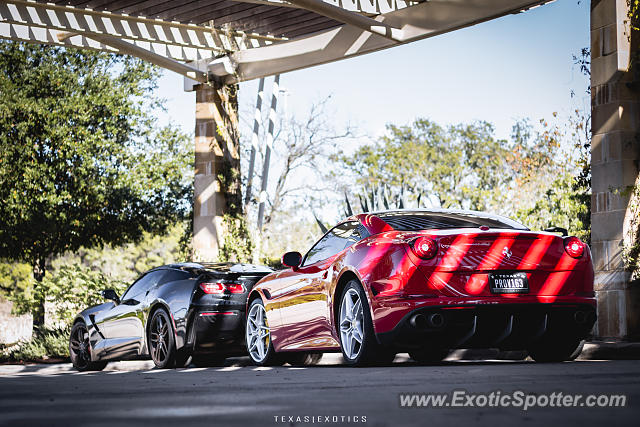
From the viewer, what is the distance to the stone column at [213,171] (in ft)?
64.0

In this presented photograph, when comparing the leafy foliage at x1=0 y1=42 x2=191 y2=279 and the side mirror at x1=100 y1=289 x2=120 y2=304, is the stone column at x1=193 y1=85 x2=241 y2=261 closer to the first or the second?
the leafy foliage at x1=0 y1=42 x2=191 y2=279

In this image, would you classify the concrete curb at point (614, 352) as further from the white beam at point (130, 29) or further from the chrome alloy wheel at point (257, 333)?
the white beam at point (130, 29)

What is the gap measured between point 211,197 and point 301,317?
10524mm

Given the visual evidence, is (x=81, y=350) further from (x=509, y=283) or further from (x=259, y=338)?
(x=509, y=283)

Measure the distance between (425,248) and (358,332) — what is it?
3.37 feet

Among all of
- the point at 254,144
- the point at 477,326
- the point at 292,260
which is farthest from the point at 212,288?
the point at 254,144

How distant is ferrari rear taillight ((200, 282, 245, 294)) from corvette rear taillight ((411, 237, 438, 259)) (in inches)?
144

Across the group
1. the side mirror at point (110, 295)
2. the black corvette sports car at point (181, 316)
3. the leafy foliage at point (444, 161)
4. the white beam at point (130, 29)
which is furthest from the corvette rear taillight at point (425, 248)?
the leafy foliage at point (444, 161)

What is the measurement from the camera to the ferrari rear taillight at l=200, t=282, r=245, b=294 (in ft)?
35.3

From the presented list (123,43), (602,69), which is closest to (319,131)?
(123,43)

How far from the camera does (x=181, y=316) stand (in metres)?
10.7

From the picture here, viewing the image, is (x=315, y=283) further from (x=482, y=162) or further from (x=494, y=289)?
(x=482, y=162)

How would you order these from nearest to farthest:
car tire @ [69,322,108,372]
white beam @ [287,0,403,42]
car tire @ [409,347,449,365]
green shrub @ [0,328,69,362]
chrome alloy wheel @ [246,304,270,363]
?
car tire @ [409,347,449,365] → chrome alloy wheel @ [246,304,270,363] → car tire @ [69,322,108,372] → white beam @ [287,0,403,42] → green shrub @ [0,328,69,362]

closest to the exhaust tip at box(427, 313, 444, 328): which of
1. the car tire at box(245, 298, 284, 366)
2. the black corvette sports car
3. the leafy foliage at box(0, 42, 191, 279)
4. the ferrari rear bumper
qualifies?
the ferrari rear bumper
